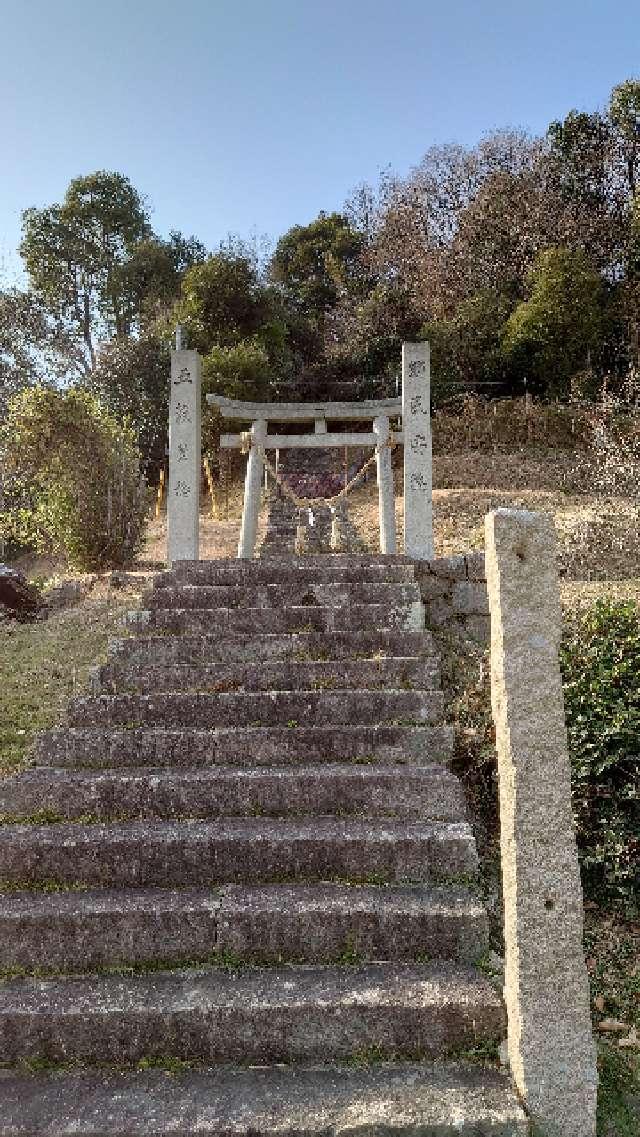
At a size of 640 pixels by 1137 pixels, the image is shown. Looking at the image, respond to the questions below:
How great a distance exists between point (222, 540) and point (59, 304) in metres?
15.5

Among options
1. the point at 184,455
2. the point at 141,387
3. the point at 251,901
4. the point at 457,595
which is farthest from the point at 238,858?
the point at 141,387

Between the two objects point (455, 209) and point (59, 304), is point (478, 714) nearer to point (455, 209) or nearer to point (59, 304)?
point (455, 209)

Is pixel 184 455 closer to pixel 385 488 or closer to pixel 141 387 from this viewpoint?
pixel 385 488

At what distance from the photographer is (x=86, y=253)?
2384 centimetres

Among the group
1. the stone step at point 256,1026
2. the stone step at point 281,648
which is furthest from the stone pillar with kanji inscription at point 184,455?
the stone step at point 256,1026

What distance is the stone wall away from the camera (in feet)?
18.6

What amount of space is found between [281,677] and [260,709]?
28 centimetres

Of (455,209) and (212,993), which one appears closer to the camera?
(212,993)

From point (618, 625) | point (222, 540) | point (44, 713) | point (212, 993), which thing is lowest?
point (212, 993)

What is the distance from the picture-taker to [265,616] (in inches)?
190

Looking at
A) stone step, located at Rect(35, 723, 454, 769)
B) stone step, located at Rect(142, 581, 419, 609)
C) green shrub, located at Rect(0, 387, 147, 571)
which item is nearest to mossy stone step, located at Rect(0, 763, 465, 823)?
stone step, located at Rect(35, 723, 454, 769)

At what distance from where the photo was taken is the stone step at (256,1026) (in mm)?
2615

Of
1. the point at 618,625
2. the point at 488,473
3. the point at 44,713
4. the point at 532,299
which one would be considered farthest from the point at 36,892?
the point at 532,299

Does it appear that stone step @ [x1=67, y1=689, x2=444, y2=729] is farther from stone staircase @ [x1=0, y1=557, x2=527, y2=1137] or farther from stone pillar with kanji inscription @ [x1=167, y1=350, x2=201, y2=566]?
stone pillar with kanji inscription @ [x1=167, y1=350, x2=201, y2=566]
